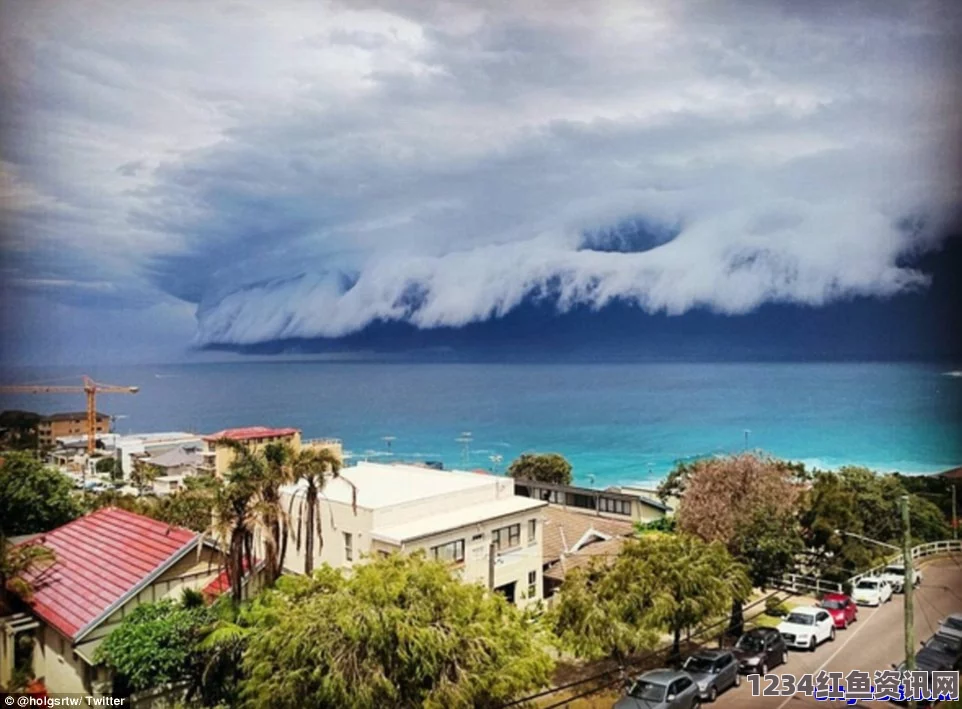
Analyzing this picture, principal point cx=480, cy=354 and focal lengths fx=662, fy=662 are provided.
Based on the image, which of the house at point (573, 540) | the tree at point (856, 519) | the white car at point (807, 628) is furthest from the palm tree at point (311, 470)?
the tree at point (856, 519)

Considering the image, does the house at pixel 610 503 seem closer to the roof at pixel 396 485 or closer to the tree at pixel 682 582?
the roof at pixel 396 485

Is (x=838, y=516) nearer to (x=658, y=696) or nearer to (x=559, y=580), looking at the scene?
(x=559, y=580)

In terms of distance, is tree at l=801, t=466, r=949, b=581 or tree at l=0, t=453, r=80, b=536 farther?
tree at l=801, t=466, r=949, b=581

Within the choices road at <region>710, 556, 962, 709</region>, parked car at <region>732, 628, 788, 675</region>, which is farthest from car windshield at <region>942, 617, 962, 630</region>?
parked car at <region>732, 628, 788, 675</region>

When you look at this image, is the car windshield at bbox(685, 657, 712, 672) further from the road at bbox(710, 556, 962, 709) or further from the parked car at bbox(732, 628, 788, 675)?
the parked car at bbox(732, 628, 788, 675)

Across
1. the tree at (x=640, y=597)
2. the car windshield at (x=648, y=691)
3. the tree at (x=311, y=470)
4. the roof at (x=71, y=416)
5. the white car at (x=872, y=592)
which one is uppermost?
the tree at (x=311, y=470)

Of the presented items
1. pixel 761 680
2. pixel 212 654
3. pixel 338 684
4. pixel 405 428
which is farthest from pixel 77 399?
pixel 761 680
